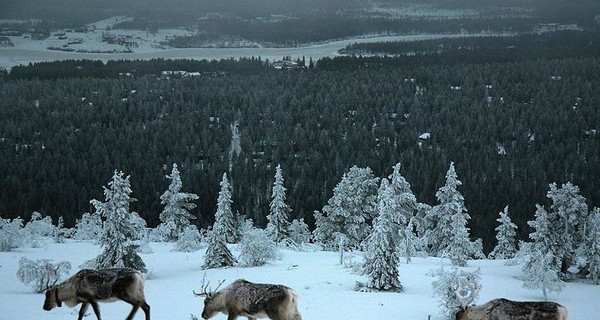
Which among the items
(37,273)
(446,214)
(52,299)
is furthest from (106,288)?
(446,214)

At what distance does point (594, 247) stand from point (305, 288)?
18925 millimetres

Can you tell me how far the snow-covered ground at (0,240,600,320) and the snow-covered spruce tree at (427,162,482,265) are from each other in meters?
1.03

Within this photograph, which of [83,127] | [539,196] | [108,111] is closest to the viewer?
[539,196]

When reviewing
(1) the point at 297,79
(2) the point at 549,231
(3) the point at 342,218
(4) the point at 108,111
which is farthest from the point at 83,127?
(2) the point at 549,231

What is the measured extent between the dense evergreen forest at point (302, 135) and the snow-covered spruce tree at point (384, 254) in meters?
45.2

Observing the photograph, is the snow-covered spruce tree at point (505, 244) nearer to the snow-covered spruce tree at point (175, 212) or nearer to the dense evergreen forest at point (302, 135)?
the dense evergreen forest at point (302, 135)

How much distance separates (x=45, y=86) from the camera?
590ft

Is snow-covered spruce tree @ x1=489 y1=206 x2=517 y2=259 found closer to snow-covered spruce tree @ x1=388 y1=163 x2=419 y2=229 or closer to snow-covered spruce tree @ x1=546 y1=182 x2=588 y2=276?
snow-covered spruce tree @ x1=546 y1=182 x2=588 y2=276

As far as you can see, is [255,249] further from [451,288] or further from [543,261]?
[543,261]

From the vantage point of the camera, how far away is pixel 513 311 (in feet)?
43.4

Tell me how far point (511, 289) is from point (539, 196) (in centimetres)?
6196

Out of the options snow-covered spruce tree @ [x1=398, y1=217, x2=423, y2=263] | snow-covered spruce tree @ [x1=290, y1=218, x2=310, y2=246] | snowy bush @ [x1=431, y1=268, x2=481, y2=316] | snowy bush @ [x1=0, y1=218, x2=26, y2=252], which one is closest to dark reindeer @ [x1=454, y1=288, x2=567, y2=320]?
snowy bush @ [x1=431, y1=268, x2=481, y2=316]

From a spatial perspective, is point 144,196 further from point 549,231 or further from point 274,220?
point 549,231

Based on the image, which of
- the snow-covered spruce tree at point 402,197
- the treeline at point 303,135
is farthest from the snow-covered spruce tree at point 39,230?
the treeline at point 303,135
